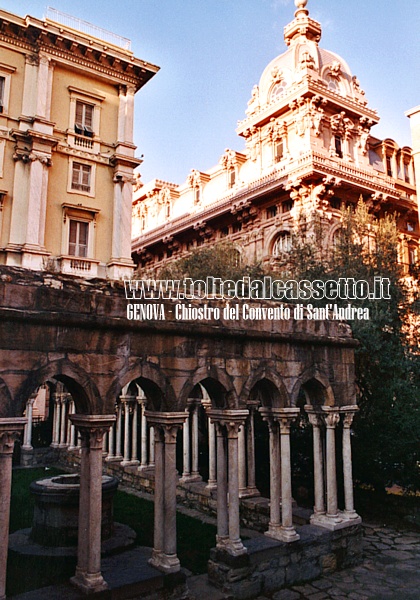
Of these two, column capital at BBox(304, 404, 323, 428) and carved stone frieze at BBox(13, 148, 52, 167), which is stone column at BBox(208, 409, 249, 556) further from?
carved stone frieze at BBox(13, 148, 52, 167)

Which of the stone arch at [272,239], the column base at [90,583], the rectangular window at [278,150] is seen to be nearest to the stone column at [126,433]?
the column base at [90,583]

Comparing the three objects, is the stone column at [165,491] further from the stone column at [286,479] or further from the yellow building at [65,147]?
the yellow building at [65,147]

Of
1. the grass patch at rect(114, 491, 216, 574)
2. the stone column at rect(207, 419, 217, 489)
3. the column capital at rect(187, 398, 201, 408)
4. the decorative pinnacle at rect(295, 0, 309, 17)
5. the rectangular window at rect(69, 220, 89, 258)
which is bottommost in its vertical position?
the grass patch at rect(114, 491, 216, 574)

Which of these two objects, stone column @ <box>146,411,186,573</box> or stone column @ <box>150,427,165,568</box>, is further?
A: stone column @ <box>150,427,165,568</box>

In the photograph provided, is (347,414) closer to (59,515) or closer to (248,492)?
(248,492)

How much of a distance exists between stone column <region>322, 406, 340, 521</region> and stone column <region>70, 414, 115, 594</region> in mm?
4663

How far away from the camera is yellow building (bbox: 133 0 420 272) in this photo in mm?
26203

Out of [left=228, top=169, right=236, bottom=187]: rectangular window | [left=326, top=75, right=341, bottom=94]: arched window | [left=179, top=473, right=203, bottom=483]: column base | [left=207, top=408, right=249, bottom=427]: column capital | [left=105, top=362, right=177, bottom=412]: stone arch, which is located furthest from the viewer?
[left=228, top=169, right=236, bottom=187]: rectangular window

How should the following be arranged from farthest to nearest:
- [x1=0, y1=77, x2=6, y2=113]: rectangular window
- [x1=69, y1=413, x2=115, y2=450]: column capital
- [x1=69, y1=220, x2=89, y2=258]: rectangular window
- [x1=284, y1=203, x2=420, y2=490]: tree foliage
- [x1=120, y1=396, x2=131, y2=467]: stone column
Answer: [x1=69, y1=220, x2=89, y2=258]: rectangular window → [x1=0, y1=77, x2=6, y2=113]: rectangular window → [x1=120, y1=396, x2=131, y2=467]: stone column → [x1=284, y1=203, x2=420, y2=490]: tree foliage → [x1=69, y1=413, x2=115, y2=450]: column capital

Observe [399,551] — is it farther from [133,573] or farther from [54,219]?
[54,219]

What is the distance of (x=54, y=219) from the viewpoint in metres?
21.8

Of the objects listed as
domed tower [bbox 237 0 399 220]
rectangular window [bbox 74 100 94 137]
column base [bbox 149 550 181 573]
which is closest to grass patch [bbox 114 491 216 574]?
column base [bbox 149 550 181 573]

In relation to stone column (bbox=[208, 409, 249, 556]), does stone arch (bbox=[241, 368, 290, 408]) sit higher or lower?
higher

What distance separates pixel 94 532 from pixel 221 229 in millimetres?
25867
